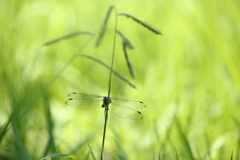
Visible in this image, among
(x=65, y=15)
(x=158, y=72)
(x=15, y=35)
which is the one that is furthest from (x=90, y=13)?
(x=158, y=72)

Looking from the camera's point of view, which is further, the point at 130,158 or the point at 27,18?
the point at 27,18

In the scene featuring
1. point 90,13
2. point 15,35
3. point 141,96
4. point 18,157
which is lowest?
point 18,157

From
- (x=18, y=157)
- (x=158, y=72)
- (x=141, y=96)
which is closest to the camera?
(x=18, y=157)

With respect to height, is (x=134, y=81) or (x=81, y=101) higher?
(x=134, y=81)

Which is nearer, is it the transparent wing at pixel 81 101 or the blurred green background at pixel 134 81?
the transparent wing at pixel 81 101

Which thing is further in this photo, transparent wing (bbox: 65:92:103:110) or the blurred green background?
the blurred green background

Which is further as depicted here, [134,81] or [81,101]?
[134,81]

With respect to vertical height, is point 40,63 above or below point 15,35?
below

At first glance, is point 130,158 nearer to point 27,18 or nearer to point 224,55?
point 224,55
